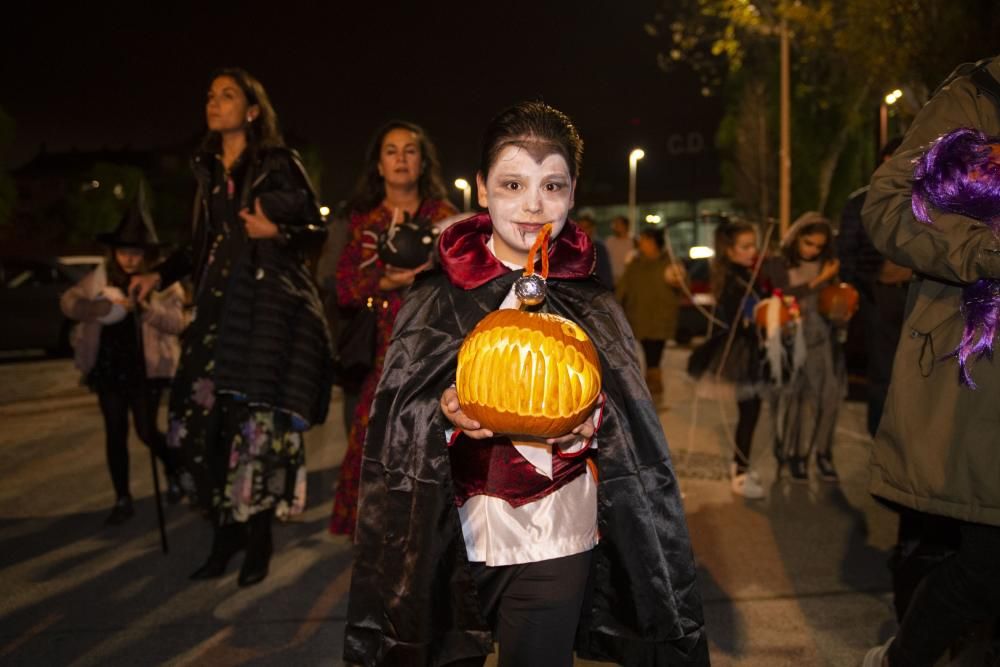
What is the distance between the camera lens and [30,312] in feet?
54.0

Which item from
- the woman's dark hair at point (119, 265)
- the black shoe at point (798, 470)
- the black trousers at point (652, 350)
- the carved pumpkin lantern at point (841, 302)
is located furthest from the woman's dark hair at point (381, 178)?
the black trousers at point (652, 350)

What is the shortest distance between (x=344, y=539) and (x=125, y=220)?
244cm

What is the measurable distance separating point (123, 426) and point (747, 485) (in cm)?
404

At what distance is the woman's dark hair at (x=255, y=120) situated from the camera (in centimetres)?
462

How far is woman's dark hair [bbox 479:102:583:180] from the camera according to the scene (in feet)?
8.60

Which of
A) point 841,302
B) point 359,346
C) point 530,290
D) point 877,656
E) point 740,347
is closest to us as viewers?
point 530,290

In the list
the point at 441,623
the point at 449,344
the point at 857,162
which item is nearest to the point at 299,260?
the point at 449,344

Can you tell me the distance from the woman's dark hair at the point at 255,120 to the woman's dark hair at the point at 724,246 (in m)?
3.22

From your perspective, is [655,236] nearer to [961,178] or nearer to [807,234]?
[807,234]

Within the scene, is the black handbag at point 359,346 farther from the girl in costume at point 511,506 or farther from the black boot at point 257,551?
the girl in costume at point 511,506

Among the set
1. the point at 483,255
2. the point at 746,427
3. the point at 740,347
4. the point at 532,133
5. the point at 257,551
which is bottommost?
the point at 257,551

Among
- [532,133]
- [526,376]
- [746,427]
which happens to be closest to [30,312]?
[746,427]

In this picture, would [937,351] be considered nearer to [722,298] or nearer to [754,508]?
[754,508]

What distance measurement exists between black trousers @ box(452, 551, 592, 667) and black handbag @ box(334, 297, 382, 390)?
2.06 m
